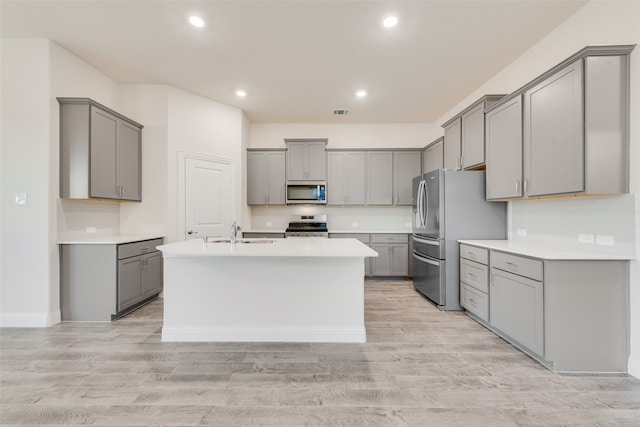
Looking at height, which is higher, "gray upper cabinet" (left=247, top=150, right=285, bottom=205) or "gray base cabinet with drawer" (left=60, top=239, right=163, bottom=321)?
"gray upper cabinet" (left=247, top=150, right=285, bottom=205)

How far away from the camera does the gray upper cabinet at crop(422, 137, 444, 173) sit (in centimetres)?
462

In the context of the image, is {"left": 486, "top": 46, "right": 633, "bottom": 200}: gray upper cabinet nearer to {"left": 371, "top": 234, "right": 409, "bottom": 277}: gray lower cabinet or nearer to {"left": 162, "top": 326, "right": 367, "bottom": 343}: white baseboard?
{"left": 162, "top": 326, "right": 367, "bottom": 343}: white baseboard

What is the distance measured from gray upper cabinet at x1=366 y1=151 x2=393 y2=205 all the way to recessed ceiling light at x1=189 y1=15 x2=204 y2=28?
3.55m

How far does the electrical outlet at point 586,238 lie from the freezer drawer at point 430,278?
139cm

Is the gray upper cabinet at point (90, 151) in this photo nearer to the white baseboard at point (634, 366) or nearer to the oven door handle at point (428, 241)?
the oven door handle at point (428, 241)

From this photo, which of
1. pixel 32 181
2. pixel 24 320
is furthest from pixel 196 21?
pixel 24 320

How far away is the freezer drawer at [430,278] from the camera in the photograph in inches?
139

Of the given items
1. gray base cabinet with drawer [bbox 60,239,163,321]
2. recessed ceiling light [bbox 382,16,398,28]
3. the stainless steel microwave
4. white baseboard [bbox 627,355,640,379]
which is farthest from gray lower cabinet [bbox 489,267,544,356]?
Answer: gray base cabinet with drawer [bbox 60,239,163,321]

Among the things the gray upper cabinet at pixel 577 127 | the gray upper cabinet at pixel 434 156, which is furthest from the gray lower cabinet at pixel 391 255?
the gray upper cabinet at pixel 577 127

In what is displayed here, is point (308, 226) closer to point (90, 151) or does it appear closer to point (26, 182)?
point (90, 151)

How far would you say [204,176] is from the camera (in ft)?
14.6

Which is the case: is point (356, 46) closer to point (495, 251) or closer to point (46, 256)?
point (495, 251)

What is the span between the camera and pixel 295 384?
1.99 meters

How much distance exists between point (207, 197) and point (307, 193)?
185 cm
